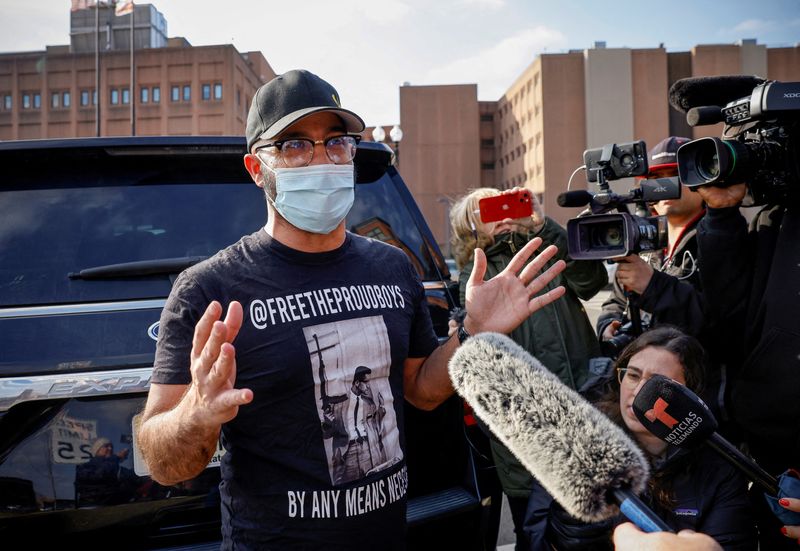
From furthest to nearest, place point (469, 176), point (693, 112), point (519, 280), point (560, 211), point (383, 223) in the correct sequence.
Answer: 1. point (469, 176)
2. point (560, 211)
3. point (383, 223)
4. point (693, 112)
5. point (519, 280)

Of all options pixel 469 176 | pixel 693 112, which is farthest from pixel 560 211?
pixel 693 112

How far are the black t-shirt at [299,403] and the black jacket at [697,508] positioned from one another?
555 millimetres

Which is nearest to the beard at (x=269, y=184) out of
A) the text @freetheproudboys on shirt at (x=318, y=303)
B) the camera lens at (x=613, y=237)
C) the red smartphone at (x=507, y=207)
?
the text @freetheproudboys on shirt at (x=318, y=303)

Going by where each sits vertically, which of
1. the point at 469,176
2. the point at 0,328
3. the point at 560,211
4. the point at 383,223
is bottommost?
the point at 0,328

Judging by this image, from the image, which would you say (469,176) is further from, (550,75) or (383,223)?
(383,223)

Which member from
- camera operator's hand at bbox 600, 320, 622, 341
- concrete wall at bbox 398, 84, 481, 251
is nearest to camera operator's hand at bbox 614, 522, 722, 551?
camera operator's hand at bbox 600, 320, 622, 341

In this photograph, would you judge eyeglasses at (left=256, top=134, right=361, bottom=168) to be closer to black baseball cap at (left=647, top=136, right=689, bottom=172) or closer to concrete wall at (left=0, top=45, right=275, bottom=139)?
black baseball cap at (left=647, top=136, right=689, bottom=172)

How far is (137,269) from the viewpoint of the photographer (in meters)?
2.13

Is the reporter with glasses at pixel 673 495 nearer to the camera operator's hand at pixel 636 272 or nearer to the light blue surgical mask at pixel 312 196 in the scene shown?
the camera operator's hand at pixel 636 272

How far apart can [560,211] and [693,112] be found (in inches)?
1775

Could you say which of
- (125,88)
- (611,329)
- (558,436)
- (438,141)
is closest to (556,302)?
(611,329)

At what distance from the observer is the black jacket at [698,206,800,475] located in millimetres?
2186

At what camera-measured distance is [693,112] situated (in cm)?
237

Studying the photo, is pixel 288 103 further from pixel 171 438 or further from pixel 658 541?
pixel 658 541
